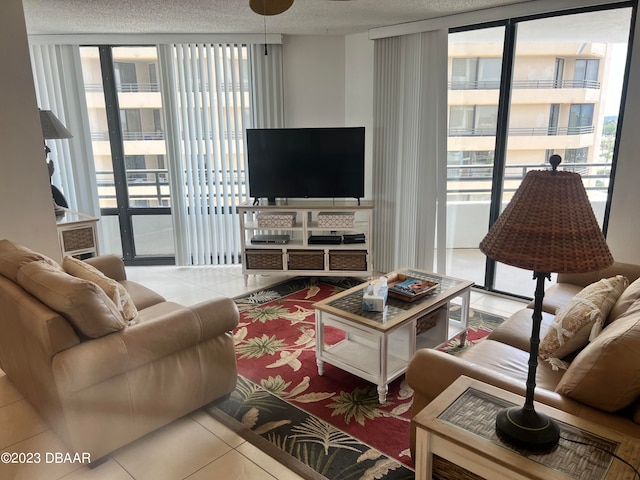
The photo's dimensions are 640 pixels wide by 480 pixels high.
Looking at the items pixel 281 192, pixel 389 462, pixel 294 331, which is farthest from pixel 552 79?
pixel 389 462

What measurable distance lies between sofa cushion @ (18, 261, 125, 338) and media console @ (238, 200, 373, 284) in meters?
2.43

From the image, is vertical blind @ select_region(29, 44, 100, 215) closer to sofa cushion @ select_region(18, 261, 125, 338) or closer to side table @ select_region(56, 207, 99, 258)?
side table @ select_region(56, 207, 99, 258)

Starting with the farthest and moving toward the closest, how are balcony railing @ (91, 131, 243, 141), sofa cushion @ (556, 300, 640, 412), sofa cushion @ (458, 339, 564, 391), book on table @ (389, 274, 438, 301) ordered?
1. balcony railing @ (91, 131, 243, 141)
2. book on table @ (389, 274, 438, 301)
3. sofa cushion @ (458, 339, 564, 391)
4. sofa cushion @ (556, 300, 640, 412)

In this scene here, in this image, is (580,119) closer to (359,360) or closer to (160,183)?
(359,360)

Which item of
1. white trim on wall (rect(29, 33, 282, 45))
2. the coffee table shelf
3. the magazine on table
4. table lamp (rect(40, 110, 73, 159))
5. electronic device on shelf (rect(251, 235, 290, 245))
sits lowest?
the coffee table shelf

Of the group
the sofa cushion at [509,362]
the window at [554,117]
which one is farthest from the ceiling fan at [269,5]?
the window at [554,117]

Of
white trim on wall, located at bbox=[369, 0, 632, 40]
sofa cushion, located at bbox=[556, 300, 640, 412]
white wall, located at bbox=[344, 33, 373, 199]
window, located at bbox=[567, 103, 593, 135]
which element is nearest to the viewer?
sofa cushion, located at bbox=[556, 300, 640, 412]

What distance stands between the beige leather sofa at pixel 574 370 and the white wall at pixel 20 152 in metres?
3.15

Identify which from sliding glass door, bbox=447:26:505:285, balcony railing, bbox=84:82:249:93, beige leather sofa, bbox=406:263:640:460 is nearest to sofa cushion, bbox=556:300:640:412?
beige leather sofa, bbox=406:263:640:460

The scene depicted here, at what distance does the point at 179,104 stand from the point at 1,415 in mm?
3411

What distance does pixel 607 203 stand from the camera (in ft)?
11.6

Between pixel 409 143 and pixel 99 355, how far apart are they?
135 inches

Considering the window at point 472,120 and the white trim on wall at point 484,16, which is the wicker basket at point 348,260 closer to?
the window at point 472,120

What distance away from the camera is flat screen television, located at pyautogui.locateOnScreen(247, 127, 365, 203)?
4.47 meters
